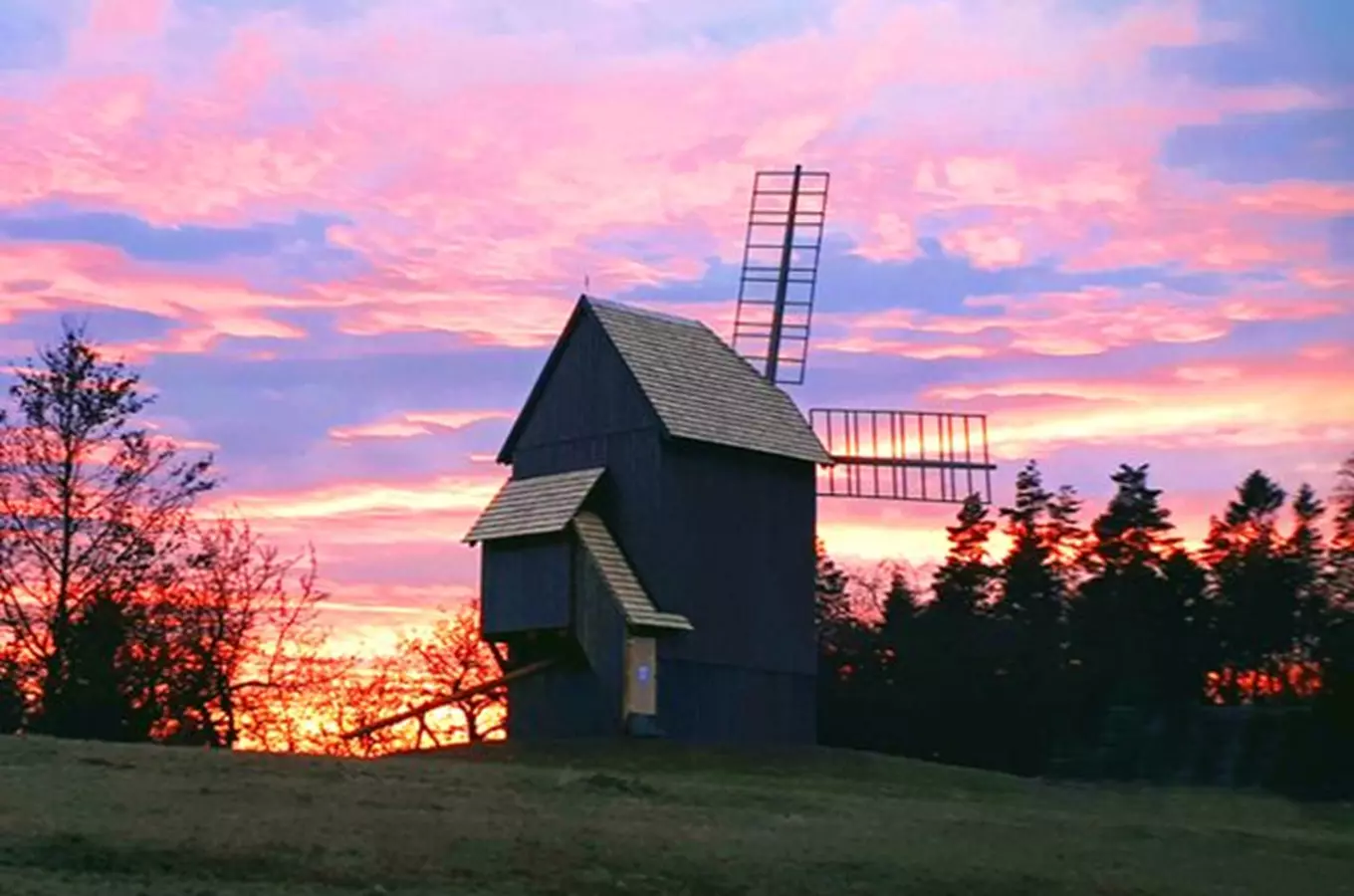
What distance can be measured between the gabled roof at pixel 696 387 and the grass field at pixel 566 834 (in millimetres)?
8264

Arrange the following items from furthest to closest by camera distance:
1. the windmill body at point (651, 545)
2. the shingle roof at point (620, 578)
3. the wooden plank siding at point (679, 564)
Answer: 1. the wooden plank siding at point (679, 564)
2. the windmill body at point (651, 545)
3. the shingle roof at point (620, 578)

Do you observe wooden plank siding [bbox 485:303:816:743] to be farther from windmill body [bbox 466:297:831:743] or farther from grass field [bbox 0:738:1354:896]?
grass field [bbox 0:738:1354:896]

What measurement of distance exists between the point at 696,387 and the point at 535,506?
4.08 metres

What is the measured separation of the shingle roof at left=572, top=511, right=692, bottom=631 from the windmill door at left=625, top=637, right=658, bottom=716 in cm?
45

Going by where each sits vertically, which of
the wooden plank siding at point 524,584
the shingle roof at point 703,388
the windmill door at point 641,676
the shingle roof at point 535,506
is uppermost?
the shingle roof at point 703,388

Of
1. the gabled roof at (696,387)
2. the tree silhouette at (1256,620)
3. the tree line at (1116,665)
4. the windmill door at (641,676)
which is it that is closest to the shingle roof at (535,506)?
the gabled roof at (696,387)

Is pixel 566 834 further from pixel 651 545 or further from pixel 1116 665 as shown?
pixel 1116 665

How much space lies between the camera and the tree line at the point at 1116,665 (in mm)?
54688

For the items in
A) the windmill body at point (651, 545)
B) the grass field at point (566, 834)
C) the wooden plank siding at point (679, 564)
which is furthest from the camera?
the wooden plank siding at point (679, 564)

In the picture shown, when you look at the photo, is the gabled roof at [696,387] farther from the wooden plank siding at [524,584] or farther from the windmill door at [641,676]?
the windmill door at [641,676]

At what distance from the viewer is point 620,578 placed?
4003 cm

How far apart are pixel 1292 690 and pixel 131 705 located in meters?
32.8

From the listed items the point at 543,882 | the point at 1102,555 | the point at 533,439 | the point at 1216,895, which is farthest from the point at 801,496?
the point at 1102,555

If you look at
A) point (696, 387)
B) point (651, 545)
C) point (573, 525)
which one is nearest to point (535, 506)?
point (573, 525)
